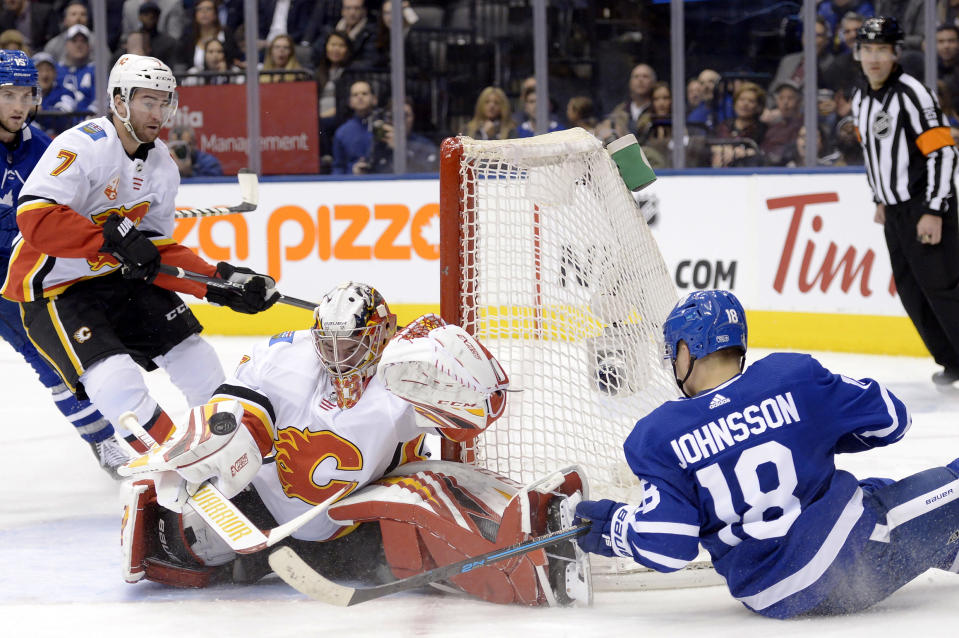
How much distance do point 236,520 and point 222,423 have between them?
165mm

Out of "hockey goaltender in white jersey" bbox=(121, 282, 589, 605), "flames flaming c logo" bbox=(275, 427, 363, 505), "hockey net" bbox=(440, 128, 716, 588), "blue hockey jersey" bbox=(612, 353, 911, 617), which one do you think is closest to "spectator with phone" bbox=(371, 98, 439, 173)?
"hockey net" bbox=(440, 128, 716, 588)

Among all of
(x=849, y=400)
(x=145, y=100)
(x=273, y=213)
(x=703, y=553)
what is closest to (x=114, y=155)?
(x=145, y=100)

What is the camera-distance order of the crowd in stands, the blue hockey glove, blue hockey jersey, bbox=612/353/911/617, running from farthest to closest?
1. the crowd in stands
2. the blue hockey glove
3. blue hockey jersey, bbox=612/353/911/617

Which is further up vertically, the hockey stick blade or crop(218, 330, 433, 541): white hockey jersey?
crop(218, 330, 433, 541): white hockey jersey

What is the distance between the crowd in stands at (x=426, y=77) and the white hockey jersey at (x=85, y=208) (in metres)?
3.12

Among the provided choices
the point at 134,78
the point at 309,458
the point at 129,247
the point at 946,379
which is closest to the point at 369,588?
the point at 309,458

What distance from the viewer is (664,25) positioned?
5.90 metres

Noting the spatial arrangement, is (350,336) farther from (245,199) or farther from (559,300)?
(245,199)

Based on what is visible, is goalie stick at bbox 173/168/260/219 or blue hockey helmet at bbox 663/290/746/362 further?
goalie stick at bbox 173/168/260/219

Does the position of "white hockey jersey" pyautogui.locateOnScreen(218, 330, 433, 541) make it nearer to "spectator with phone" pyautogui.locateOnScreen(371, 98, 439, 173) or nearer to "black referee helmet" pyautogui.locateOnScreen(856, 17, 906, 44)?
"black referee helmet" pyautogui.locateOnScreen(856, 17, 906, 44)

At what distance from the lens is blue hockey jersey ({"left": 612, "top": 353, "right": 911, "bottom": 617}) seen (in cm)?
200

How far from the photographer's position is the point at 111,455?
351 cm

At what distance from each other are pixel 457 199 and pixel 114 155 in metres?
0.82

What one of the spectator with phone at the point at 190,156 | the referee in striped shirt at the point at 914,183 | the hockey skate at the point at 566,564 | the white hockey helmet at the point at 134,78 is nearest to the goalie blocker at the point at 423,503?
the hockey skate at the point at 566,564
